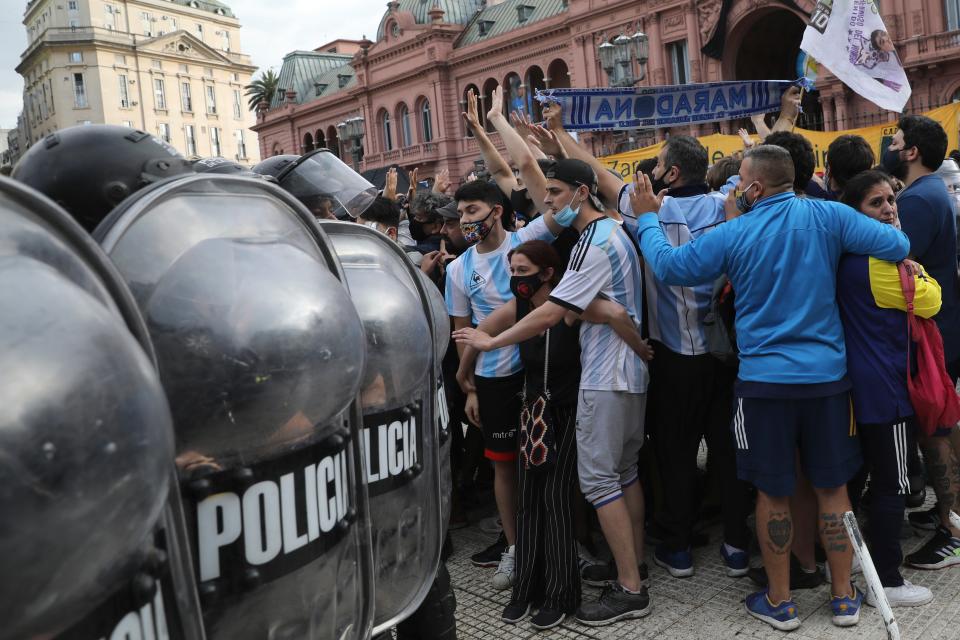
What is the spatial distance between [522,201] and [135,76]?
3444 inches

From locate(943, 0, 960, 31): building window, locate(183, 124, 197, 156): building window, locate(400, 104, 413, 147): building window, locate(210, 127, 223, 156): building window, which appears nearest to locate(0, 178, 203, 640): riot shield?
locate(943, 0, 960, 31): building window

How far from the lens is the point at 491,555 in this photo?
14.5ft

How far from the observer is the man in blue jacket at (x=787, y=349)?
10.9 ft

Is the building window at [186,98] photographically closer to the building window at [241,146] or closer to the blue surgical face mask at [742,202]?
the building window at [241,146]

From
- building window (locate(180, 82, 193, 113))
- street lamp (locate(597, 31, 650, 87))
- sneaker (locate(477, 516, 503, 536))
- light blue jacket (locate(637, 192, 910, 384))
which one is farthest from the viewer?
building window (locate(180, 82, 193, 113))

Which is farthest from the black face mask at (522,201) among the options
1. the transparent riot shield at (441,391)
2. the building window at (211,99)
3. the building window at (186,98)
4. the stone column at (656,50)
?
the building window at (211,99)

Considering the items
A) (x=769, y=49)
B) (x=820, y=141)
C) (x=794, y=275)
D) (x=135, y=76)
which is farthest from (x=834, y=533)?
(x=135, y=76)

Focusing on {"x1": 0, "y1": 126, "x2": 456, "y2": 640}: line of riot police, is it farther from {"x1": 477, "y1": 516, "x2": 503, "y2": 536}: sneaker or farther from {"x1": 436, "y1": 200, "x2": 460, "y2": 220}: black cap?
{"x1": 436, "y1": 200, "x2": 460, "y2": 220}: black cap

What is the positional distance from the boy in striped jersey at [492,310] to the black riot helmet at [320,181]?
58.5 inches

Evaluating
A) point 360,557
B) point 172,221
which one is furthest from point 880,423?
point 172,221

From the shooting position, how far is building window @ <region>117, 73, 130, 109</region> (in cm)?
8088

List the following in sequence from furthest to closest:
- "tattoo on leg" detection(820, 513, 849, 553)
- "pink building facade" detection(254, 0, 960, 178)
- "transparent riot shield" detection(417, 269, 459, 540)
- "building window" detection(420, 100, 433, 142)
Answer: "building window" detection(420, 100, 433, 142) < "pink building facade" detection(254, 0, 960, 178) < "tattoo on leg" detection(820, 513, 849, 553) < "transparent riot shield" detection(417, 269, 459, 540)

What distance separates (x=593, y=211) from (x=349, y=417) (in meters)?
2.39

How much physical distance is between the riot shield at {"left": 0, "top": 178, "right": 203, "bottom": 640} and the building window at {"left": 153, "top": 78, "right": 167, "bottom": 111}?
88.9 m
